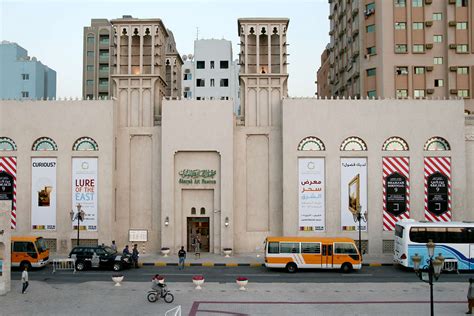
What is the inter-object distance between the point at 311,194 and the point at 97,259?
14781 millimetres

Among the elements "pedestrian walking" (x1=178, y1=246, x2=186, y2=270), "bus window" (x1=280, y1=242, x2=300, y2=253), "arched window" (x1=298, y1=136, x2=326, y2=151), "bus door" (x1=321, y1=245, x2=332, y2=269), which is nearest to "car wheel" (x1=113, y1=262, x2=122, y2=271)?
"pedestrian walking" (x1=178, y1=246, x2=186, y2=270)

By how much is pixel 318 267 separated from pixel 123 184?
15.5m

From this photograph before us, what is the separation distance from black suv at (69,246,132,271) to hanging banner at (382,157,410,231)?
17.8 m

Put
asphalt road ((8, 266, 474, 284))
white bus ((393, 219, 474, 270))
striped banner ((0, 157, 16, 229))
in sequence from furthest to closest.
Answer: striped banner ((0, 157, 16, 229)), white bus ((393, 219, 474, 270)), asphalt road ((8, 266, 474, 284))

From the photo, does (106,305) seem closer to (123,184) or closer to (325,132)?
(123,184)

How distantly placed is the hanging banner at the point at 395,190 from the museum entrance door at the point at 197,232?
12.4m

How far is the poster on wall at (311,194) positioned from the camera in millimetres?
37000

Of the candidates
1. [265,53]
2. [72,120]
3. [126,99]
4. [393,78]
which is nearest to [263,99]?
[265,53]

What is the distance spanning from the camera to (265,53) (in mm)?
40125

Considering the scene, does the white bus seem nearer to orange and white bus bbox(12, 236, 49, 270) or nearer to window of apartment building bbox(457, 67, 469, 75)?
orange and white bus bbox(12, 236, 49, 270)

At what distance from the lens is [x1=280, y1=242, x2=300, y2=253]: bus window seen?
31.0 meters

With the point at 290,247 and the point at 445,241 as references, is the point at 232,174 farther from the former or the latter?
the point at 445,241

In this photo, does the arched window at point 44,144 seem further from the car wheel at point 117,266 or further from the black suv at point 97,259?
the car wheel at point 117,266

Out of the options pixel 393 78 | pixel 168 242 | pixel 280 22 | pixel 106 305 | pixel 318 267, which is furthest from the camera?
pixel 393 78
